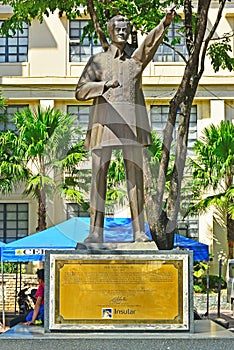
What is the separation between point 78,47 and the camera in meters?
29.8

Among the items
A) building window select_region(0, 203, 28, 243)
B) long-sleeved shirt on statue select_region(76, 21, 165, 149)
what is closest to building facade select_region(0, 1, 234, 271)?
building window select_region(0, 203, 28, 243)

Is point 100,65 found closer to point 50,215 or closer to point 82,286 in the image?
point 82,286

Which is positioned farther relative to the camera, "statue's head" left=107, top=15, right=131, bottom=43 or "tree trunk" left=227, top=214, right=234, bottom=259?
"tree trunk" left=227, top=214, right=234, bottom=259

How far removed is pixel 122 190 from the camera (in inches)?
951

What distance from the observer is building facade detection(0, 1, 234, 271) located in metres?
28.9

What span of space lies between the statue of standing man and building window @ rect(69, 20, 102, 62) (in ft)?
64.7

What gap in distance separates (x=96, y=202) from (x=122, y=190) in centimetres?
1422

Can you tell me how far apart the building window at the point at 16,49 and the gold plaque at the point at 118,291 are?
21156 mm

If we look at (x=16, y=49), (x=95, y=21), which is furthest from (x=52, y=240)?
(x=16, y=49)

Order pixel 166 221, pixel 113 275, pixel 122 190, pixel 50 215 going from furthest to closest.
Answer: pixel 50 215
pixel 122 190
pixel 166 221
pixel 113 275

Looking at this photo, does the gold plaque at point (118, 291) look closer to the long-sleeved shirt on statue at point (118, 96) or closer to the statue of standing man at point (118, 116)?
the statue of standing man at point (118, 116)

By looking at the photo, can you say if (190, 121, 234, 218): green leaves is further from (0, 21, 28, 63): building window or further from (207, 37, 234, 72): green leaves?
(207, 37, 234, 72): green leaves

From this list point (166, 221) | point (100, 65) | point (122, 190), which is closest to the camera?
point (100, 65)

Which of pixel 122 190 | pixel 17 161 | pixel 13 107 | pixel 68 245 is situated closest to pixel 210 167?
pixel 122 190
